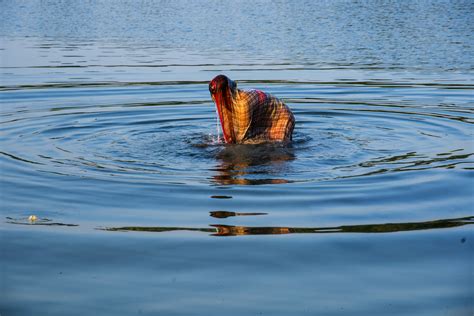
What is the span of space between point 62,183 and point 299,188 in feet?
7.69

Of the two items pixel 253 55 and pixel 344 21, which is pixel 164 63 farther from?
pixel 344 21

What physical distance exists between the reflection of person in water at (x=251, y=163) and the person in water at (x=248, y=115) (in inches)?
7.1

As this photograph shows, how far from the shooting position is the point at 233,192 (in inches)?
327

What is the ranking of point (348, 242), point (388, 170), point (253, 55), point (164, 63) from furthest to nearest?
point (253, 55) < point (164, 63) < point (388, 170) < point (348, 242)

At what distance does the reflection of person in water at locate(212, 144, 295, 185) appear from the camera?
8836 millimetres

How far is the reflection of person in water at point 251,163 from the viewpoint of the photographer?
8836 millimetres

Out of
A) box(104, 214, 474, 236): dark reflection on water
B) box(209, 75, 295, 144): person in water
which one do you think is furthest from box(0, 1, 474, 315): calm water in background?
box(209, 75, 295, 144): person in water

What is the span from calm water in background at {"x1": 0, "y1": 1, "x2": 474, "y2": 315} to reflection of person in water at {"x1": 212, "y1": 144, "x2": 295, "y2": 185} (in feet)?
0.12

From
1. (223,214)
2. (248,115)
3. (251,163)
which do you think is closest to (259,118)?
(248,115)

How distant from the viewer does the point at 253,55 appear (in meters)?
21.5

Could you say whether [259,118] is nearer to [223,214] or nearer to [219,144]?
[219,144]

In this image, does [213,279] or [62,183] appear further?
[62,183]

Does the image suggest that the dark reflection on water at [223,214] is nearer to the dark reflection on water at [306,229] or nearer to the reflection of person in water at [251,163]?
the dark reflection on water at [306,229]

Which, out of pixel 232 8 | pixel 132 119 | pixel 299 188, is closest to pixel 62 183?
pixel 299 188
